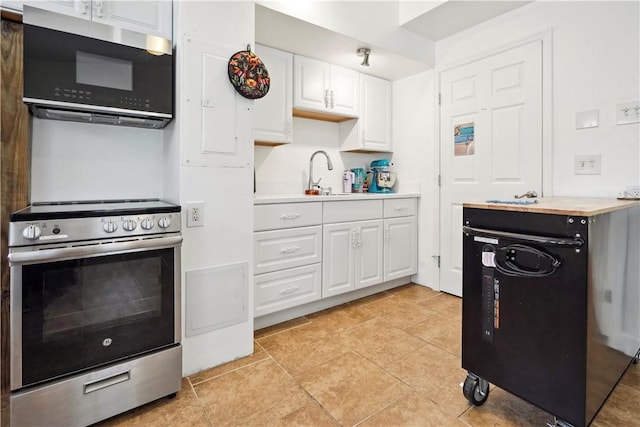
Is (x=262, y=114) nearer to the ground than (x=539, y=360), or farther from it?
farther from it

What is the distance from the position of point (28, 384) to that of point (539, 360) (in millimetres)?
2063

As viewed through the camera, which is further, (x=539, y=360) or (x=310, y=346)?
(x=310, y=346)

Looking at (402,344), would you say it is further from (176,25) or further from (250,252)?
(176,25)

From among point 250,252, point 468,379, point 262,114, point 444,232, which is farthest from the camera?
point 444,232

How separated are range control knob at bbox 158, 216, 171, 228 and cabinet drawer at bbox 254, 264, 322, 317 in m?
0.85

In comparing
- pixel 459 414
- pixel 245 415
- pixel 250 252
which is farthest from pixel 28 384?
pixel 459 414

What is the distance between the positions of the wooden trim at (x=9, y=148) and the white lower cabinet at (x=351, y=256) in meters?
1.88

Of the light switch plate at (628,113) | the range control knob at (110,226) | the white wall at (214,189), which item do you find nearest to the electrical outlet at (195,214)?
the white wall at (214,189)

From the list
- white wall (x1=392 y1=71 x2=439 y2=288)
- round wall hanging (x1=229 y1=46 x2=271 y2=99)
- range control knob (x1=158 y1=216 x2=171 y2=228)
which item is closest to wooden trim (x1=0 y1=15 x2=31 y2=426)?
range control knob (x1=158 y1=216 x2=171 y2=228)

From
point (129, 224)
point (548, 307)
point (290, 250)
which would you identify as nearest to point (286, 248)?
point (290, 250)

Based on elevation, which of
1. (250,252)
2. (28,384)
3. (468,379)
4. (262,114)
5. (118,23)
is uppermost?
(118,23)

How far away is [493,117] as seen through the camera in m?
2.77

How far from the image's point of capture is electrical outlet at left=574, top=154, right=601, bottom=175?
2188mm

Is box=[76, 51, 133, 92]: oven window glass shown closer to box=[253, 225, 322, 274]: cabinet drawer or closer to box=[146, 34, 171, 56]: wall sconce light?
box=[146, 34, 171, 56]: wall sconce light
